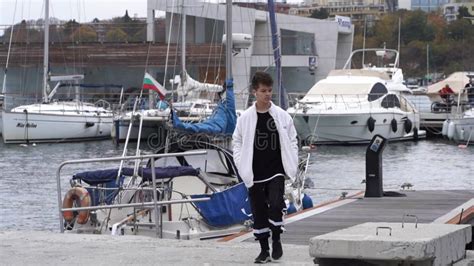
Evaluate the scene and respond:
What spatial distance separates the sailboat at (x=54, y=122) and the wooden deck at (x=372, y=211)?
3433 cm

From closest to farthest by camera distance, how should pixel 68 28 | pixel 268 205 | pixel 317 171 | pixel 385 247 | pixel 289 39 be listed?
pixel 385 247 < pixel 268 205 < pixel 317 171 < pixel 289 39 < pixel 68 28

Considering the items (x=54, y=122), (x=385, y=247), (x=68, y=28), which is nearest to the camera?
(x=385, y=247)

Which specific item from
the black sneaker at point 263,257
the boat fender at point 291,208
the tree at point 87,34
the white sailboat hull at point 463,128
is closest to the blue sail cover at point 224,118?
the boat fender at point 291,208

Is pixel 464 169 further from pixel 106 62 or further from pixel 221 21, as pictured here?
pixel 106 62

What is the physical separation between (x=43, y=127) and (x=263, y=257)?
42669 mm

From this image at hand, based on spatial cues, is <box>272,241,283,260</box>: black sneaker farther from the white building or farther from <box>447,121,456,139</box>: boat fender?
the white building

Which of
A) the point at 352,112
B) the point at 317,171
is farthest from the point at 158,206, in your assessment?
the point at 352,112

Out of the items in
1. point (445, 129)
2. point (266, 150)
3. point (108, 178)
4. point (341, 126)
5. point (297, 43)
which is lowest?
point (445, 129)

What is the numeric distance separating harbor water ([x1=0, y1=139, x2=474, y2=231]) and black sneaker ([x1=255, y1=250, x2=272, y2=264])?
13.2 meters

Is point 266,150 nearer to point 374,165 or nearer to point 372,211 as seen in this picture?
point 372,211

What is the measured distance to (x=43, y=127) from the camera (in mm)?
52344

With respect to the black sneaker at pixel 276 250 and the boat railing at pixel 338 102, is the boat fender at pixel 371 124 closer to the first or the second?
the boat railing at pixel 338 102

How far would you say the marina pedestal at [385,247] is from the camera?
9062 millimetres

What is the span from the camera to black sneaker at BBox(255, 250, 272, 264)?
10558mm
